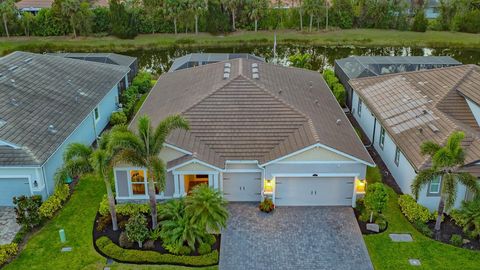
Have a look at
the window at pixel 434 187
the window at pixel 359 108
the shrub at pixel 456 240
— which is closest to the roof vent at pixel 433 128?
the window at pixel 434 187

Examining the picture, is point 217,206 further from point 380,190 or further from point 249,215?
point 380,190

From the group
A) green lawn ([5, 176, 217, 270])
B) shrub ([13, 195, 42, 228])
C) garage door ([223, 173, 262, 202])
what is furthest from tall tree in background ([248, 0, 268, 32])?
shrub ([13, 195, 42, 228])

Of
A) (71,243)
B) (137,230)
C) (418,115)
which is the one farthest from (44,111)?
(418,115)

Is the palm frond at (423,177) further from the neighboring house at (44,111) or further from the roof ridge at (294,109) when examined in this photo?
the neighboring house at (44,111)

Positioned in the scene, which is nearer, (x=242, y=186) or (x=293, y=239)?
(x=293, y=239)

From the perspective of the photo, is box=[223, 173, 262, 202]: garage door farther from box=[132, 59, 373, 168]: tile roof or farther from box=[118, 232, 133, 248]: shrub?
box=[118, 232, 133, 248]: shrub

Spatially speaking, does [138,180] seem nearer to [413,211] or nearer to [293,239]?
[293,239]

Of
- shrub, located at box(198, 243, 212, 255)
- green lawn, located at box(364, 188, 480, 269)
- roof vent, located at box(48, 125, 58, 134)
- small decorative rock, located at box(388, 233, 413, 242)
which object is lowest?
green lawn, located at box(364, 188, 480, 269)

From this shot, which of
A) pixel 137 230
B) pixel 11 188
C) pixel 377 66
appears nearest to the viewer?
pixel 137 230
